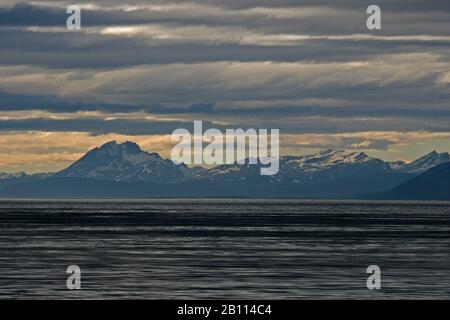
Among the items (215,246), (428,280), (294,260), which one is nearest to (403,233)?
(215,246)

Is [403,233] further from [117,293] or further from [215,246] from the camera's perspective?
[117,293]

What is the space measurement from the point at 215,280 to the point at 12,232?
3713 inches

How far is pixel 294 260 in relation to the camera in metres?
109

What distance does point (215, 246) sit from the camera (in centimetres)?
13562

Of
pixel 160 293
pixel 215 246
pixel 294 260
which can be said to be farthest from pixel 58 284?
pixel 215 246

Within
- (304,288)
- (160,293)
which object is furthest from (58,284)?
(304,288)

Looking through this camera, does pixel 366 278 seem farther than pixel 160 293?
Yes

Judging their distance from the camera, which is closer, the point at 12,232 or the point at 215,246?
the point at 215,246

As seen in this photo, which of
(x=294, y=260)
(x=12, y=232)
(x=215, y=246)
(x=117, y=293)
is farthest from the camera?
(x=12, y=232)
